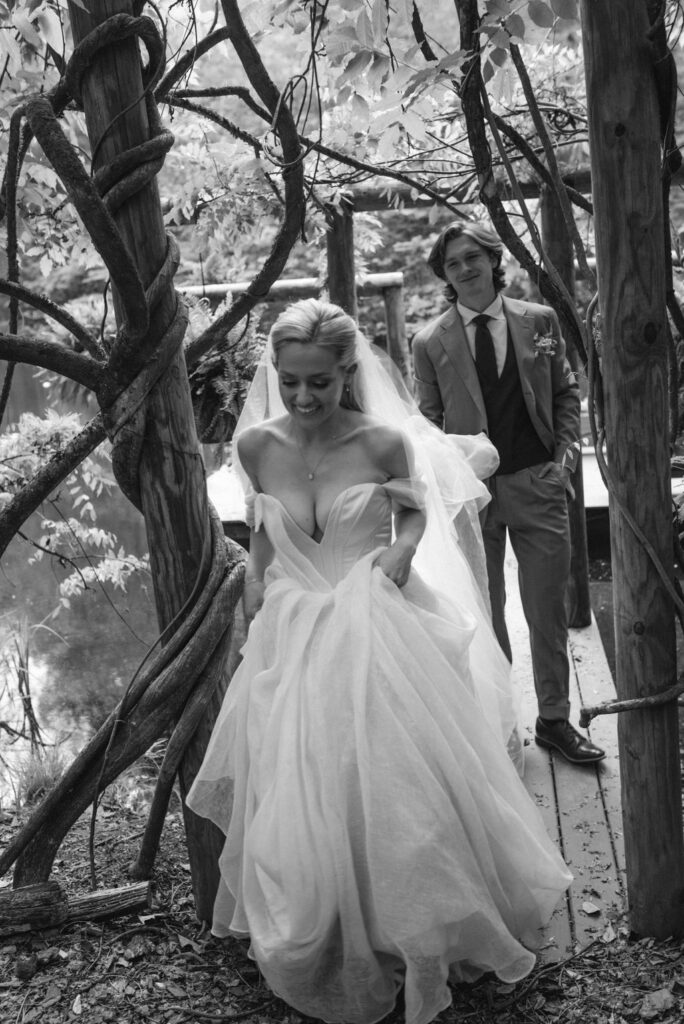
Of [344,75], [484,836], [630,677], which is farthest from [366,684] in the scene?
[344,75]

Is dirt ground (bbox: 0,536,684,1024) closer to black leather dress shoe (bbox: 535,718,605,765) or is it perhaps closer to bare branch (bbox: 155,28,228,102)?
black leather dress shoe (bbox: 535,718,605,765)

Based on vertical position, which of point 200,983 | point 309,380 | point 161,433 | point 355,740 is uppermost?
point 309,380

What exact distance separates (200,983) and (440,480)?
5.41 feet

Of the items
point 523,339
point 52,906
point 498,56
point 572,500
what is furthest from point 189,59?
point 572,500

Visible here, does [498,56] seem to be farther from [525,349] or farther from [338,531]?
[525,349]

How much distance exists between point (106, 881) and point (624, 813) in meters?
1.61

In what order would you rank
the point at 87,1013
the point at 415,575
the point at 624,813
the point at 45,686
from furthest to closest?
the point at 45,686, the point at 415,575, the point at 624,813, the point at 87,1013

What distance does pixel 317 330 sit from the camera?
105 inches

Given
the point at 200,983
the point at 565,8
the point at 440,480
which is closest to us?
the point at 565,8

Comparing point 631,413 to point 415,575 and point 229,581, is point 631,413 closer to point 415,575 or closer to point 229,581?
point 415,575

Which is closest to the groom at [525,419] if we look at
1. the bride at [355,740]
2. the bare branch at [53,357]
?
the bride at [355,740]

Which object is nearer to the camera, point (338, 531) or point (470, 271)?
point (338, 531)

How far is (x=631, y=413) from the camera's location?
2.38 metres

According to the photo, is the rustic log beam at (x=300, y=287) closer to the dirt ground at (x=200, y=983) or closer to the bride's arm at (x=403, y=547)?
the bride's arm at (x=403, y=547)
